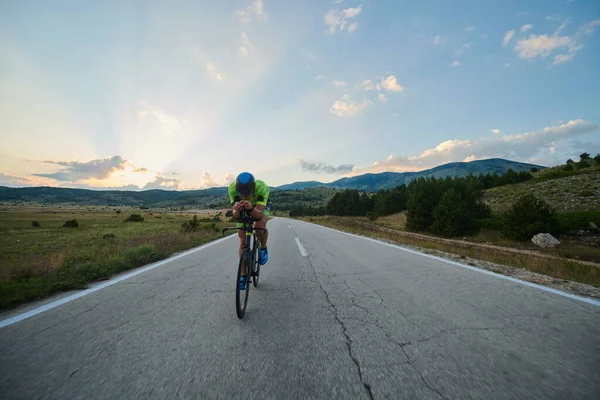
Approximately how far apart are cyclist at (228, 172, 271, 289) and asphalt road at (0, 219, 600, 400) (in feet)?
3.02

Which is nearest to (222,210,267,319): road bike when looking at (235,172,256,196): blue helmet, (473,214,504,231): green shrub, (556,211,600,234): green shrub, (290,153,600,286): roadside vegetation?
(235,172,256,196): blue helmet

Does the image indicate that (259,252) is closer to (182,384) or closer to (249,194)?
(249,194)

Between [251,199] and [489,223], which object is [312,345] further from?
[489,223]

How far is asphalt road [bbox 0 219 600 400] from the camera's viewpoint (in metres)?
1.83

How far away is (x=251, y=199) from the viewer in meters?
4.47

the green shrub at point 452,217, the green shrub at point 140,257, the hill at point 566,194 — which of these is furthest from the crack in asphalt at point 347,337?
the hill at point 566,194

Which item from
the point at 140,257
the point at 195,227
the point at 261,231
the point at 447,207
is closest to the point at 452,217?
the point at 447,207

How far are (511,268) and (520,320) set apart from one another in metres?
3.71

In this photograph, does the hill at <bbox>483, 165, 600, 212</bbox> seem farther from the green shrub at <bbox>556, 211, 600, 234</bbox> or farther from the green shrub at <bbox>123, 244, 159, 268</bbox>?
the green shrub at <bbox>123, 244, 159, 268</bbox>

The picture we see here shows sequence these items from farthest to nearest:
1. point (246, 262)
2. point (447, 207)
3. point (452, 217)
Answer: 1. point (447, 207)
2. point (452, 217)
3. point (246, 262)

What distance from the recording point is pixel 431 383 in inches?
73.3

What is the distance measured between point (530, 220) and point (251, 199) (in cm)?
3011

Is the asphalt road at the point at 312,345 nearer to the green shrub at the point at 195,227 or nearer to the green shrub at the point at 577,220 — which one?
the green shrub at the point at 195,227

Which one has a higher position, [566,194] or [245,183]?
[566,194]
